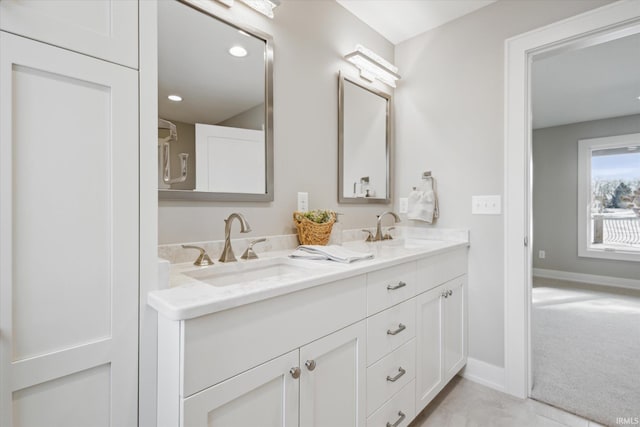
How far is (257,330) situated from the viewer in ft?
2.91

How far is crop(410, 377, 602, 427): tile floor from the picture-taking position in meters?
1.66

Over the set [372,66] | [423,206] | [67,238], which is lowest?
[67,238]

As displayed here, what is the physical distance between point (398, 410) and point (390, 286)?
22.7 inches

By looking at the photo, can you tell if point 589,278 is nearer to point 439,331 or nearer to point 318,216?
point 439,331

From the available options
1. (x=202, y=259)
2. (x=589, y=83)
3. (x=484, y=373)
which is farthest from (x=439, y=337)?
(x=589, y=83)

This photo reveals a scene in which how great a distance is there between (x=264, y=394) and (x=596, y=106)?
5.26 metres

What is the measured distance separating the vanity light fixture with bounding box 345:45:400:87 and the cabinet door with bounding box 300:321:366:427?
65.9 inches

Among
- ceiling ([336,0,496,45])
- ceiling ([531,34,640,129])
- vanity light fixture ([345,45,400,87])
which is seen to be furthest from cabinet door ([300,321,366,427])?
ceiling ([531,34,640,129])

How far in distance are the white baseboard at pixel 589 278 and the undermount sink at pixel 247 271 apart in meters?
5.43

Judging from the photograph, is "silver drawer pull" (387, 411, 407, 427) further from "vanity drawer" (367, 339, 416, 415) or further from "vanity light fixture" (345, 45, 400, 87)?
"vanity light fixture" (345, 45, 400, 87)

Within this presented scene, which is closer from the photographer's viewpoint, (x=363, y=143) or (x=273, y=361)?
(x=273, y=361)

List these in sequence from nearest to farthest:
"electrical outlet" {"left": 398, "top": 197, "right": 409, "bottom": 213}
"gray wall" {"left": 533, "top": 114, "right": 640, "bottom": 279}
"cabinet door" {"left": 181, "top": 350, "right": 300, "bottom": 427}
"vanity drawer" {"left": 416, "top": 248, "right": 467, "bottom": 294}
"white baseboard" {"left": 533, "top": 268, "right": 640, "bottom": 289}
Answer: "cabinet door" {"left": 181, "top": 350, "right": 300, "bottom": 427}
"vanity drawer" {"left": 416, "top": 248, "right": 467, "bottom": 294}
"electrical outlet" {"left": 398, "top": 197, "right": 409, "bottom": 213}
"white baseboard" {"left": 533, "top": 268, "right": 640, "bottom": 289}
"gray wall" {"left": 533, "top": 114, "right": 640, "bottom": 279}

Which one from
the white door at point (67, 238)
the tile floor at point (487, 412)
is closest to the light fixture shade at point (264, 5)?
the white door at point (67, 238)

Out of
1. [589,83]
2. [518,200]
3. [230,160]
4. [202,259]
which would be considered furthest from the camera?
Result: [589,83]
